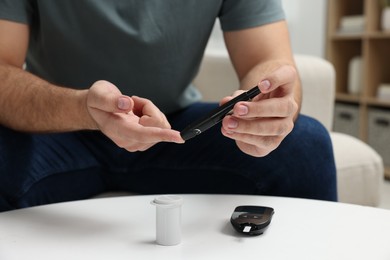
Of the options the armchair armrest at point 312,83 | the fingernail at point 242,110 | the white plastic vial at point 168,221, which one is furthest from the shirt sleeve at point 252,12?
the white plastic vial at point 168,221

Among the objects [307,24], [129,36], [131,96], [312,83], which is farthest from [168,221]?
[307,24]

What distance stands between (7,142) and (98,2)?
340mm

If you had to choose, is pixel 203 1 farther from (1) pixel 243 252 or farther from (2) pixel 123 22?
(1) pixel 243 252

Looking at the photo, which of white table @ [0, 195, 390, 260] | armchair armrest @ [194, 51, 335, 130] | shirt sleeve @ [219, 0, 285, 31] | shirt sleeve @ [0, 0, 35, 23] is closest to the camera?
white table @ [0, 195, 390, 260]

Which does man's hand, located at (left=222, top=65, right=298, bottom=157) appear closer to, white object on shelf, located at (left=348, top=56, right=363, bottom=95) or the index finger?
the index finger

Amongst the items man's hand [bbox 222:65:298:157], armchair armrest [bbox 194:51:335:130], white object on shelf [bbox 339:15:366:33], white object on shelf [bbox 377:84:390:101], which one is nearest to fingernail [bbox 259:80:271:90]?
man's hand [bbox 222:65:298:157]

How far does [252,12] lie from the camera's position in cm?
113

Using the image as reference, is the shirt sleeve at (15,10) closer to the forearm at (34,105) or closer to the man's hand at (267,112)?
the forearm at (34,105)

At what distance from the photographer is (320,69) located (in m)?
1.51

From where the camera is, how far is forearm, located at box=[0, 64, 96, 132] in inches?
34.2

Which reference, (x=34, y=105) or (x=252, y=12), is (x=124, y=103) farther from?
(x=252, y=12)

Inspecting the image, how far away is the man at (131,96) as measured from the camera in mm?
946

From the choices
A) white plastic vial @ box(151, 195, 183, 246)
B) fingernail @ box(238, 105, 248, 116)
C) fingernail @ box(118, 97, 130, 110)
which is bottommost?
white plastic vial @ box(151, 195, 183, 246)

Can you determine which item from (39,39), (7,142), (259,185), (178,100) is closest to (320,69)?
(178,100)
